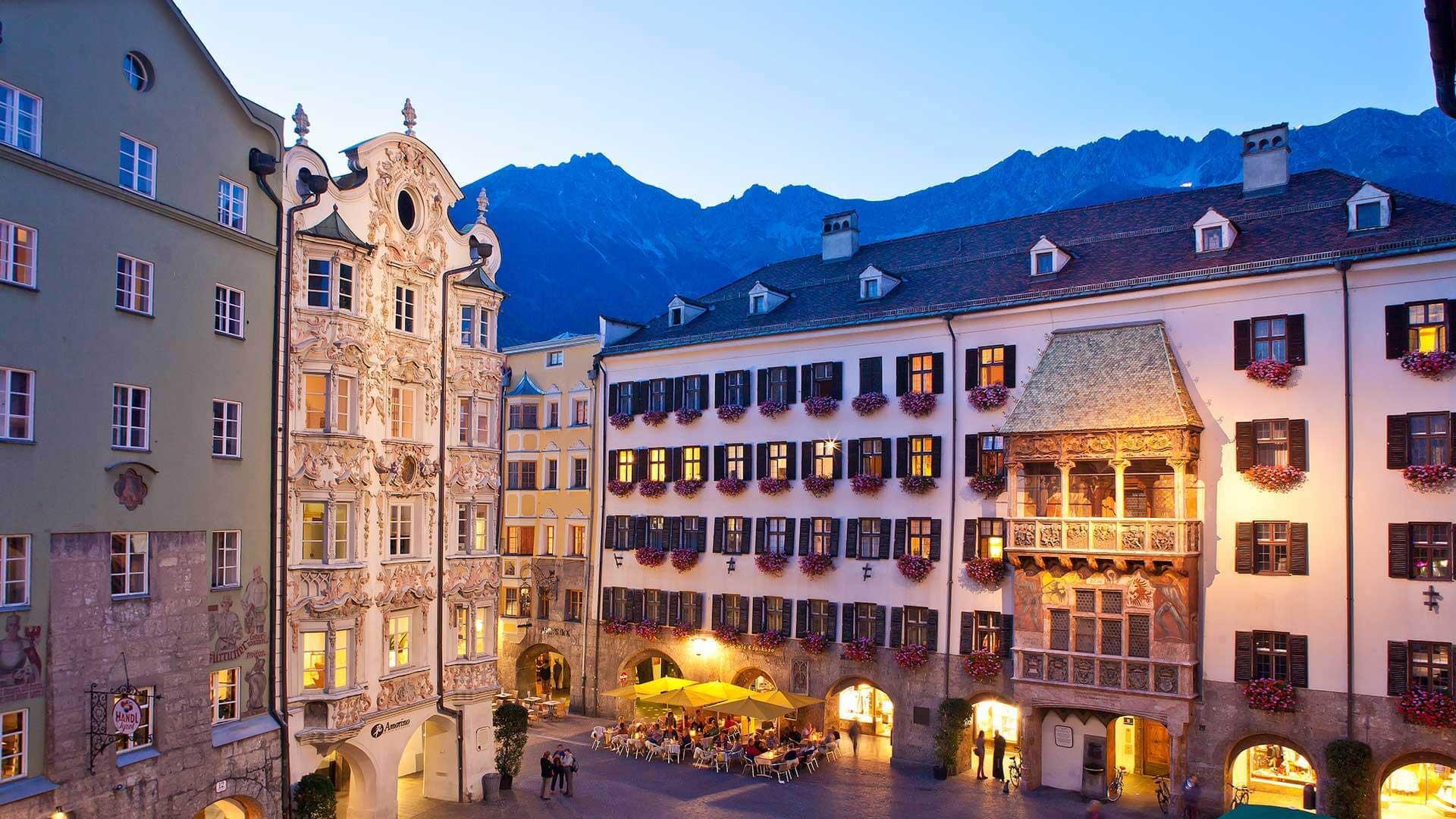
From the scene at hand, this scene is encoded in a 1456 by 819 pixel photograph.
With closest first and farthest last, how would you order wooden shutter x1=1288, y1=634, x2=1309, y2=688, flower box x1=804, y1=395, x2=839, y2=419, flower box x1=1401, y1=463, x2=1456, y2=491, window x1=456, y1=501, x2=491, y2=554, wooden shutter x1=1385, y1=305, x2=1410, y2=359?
flower box x1=1401, y1=463, x2=1456, y2=491 < wooden shutter x1=1385, y1=305, x2=1410, y2=359 < wooden shutter x1=1288, y1=634, x2=1309, y2=688 < window x1=456, y1=501, x2=491, y2=554 < flower box x1=804, y1=395, x2=839, y2=419

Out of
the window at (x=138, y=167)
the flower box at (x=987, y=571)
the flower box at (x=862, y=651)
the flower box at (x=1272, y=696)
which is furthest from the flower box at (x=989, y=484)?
the window at (x=138, y=167)

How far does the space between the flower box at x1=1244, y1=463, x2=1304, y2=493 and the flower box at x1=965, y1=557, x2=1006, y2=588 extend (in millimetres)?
8363

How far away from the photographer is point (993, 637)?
3912 centimetres

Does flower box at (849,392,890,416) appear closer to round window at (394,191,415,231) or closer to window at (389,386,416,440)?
window at (389,386,416,440)

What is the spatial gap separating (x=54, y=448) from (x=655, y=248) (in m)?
159

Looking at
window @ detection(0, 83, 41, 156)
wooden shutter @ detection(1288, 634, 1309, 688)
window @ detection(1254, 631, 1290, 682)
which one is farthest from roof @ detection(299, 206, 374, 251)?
wooden shutter @ detection(1288, 634, 1309, 688)

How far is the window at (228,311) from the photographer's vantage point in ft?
92.8

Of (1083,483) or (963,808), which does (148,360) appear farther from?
(1083,483)

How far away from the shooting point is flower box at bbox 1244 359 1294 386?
3450cm

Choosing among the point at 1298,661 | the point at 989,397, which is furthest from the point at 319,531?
the point at 1298,661

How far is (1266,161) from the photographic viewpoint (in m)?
40.8

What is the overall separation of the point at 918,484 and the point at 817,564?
16.3 feet

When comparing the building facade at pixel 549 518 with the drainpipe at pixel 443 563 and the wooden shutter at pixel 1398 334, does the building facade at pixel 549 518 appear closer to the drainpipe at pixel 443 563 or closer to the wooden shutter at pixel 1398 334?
the drainpipe at pixel 443 563

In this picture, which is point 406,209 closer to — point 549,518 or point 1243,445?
point 549,518
